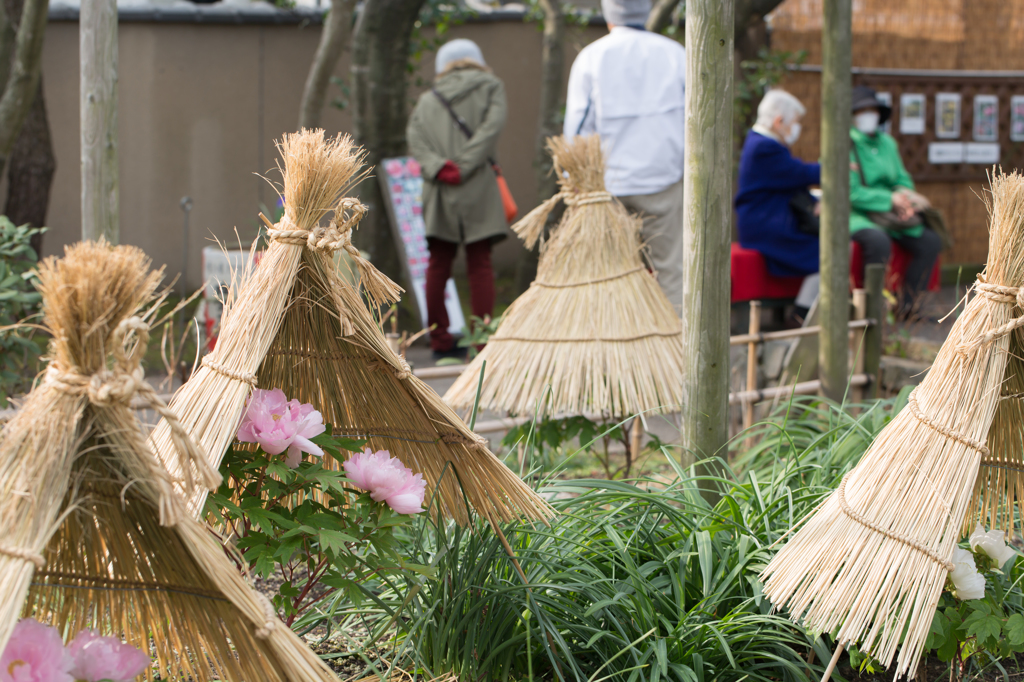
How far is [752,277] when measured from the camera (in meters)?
4.89

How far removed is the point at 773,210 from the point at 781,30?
360 centimetres

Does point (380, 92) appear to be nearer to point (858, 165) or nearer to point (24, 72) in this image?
point (24, 72)

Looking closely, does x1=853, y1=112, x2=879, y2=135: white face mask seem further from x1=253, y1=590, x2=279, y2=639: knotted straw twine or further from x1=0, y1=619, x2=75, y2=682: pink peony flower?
x1=0, y1=619, x2=75, y2=682: pink peony flower

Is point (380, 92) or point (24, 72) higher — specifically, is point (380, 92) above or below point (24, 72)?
above

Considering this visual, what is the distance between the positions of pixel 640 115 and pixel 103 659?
3.45 meters

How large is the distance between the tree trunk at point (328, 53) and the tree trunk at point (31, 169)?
2043 millimetres

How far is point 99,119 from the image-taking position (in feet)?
8.42

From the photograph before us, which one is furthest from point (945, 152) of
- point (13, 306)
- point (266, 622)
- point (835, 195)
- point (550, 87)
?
point (266, 622)

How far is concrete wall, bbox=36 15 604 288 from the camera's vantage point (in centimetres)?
739

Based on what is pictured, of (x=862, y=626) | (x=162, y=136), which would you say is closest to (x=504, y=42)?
(x=162, y=136)

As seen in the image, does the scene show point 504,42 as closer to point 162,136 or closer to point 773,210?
point 162,136

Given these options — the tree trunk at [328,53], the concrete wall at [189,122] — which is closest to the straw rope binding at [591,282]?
the tree trunk at [328,53]

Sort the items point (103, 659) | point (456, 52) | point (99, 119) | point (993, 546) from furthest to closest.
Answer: point (456, 52) < point (99, 119) < point (993, 546) < point (103, 659)

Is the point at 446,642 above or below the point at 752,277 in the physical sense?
below
